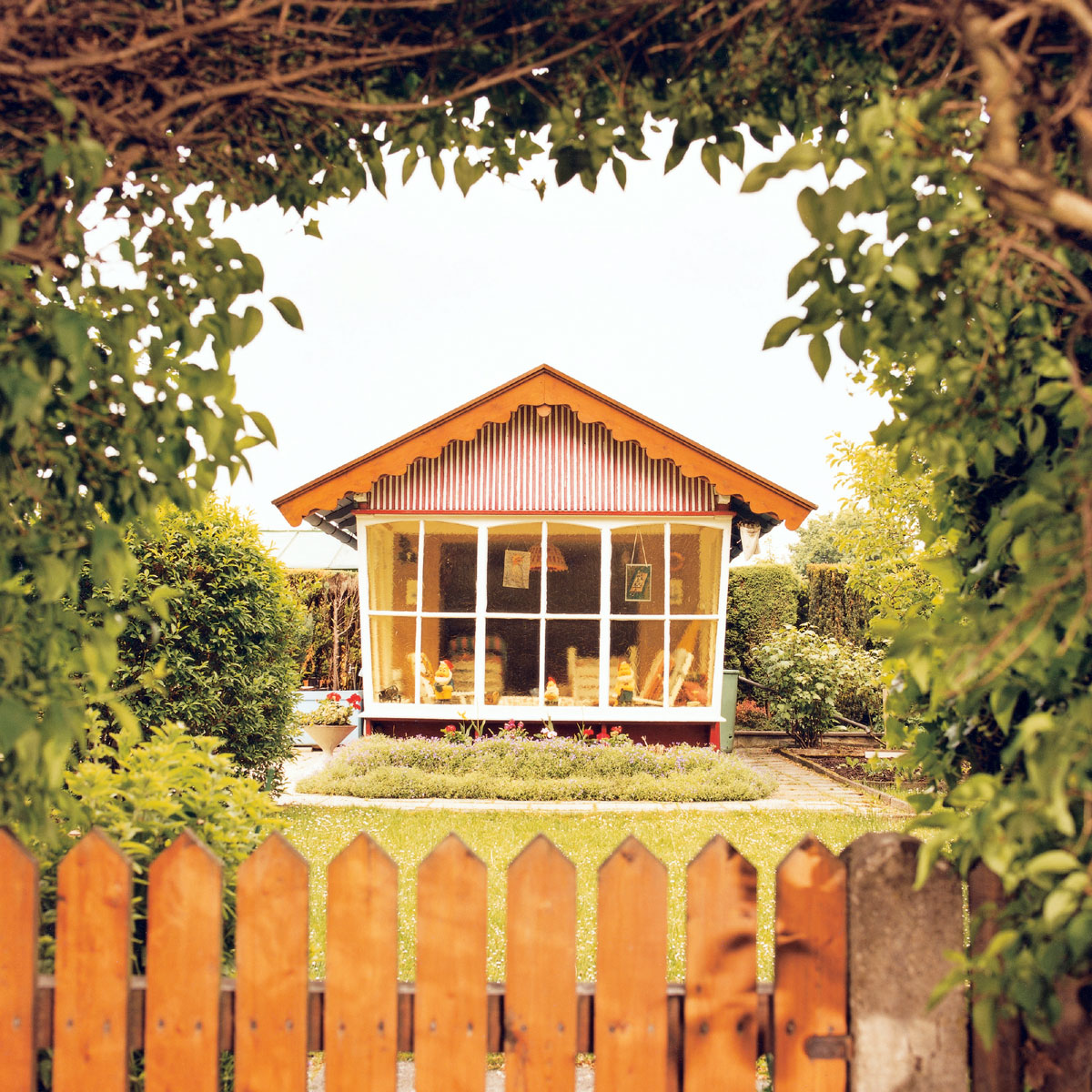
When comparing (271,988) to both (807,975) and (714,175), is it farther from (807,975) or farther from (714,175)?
(714,175)

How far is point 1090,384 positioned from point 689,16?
3.09ft

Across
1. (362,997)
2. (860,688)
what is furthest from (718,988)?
(860,688)

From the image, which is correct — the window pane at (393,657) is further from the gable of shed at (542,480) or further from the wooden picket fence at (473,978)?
the wooden picket fence at (473,978)

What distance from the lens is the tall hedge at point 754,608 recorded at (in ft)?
48.2

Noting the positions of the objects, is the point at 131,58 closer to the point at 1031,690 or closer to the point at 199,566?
the point at 1031,690

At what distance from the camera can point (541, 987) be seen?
62.2 inches

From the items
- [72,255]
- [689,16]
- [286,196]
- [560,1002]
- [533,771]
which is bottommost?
[533,771]

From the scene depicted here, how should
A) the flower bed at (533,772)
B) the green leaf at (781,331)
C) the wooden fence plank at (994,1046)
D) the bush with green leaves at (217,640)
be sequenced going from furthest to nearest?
1. the flower bed at (533,772)
2. the bush with green leaves at (217,640)
3. the wooden fence plank at (994,1046)
4. the green leaf at (781,331)

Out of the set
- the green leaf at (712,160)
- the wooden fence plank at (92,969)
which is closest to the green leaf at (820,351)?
the green leaf at (712,160)

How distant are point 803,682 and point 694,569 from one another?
267 cm

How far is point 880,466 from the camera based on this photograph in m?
7.81

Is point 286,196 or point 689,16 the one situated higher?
point 689,16

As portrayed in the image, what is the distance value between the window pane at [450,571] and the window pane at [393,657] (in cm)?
40

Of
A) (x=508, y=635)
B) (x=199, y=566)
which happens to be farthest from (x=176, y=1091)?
(x=508, y=635)
